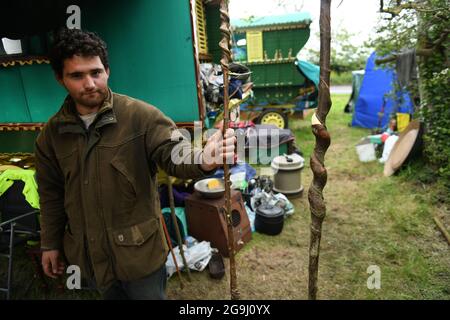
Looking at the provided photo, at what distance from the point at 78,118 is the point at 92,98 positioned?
0.55 feet

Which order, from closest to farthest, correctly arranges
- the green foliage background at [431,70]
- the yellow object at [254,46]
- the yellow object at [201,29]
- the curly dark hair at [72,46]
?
the curly dark hair at [72,46], the green foliage background at [431,70], the yellow object at [201,29], the yellow object at [254,46]

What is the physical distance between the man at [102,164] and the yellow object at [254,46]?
377 inches

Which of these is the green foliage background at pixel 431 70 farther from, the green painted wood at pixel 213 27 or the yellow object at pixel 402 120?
the green painted wood at pixel 213 27

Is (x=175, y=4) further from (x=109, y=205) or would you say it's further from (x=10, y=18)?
(x=109, y=205)

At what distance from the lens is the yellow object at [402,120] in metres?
7.70

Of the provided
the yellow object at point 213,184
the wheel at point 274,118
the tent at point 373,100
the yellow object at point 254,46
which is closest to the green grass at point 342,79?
the tent at point 373,100

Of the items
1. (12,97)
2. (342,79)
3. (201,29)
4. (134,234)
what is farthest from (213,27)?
(342,79)

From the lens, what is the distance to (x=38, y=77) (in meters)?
4.33

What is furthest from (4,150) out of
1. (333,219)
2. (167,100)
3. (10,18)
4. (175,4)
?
(333,219)

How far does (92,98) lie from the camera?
5.84ft

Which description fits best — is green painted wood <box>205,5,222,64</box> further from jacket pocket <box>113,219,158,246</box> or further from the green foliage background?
jacket pocket <box>113,219,158,246</box>

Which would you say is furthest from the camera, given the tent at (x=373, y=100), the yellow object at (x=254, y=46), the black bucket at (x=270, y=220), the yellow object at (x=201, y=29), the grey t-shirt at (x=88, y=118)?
the yellow object at (x=254, y=46)

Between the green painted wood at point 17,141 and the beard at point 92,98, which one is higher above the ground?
the beard at point 92,98

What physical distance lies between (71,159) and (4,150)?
14.2ft
